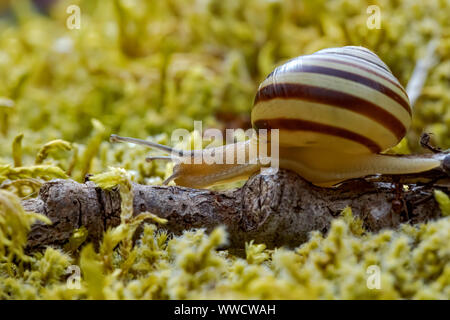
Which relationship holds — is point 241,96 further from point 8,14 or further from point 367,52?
point 8,14

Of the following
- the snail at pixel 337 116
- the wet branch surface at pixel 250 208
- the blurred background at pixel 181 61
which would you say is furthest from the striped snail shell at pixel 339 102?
the blurred background at pixel 181 61

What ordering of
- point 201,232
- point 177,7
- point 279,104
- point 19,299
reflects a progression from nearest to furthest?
point 19,299
point 201,232
point 279,104
point 177,7

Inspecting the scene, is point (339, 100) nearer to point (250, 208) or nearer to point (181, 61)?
point (250, 208)

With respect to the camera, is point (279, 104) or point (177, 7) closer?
point (279, 104)

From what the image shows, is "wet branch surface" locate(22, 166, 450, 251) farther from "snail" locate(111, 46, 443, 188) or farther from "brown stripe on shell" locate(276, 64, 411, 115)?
"brown stripe on shell" locate(276, 64, 411, 115)

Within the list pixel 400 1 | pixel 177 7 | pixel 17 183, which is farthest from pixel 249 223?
pixel 177 7

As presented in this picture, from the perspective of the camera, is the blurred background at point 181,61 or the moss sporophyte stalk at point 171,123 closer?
the moss sporophyte stalk at point 171,123

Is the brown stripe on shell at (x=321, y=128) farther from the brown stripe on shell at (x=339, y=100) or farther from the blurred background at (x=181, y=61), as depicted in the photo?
the blurred background at (x=181, y=61)

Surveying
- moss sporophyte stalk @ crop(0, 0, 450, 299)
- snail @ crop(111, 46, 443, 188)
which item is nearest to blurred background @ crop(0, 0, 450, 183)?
moss sporophyte stalk @ crop(0, 0, 450, 299)
